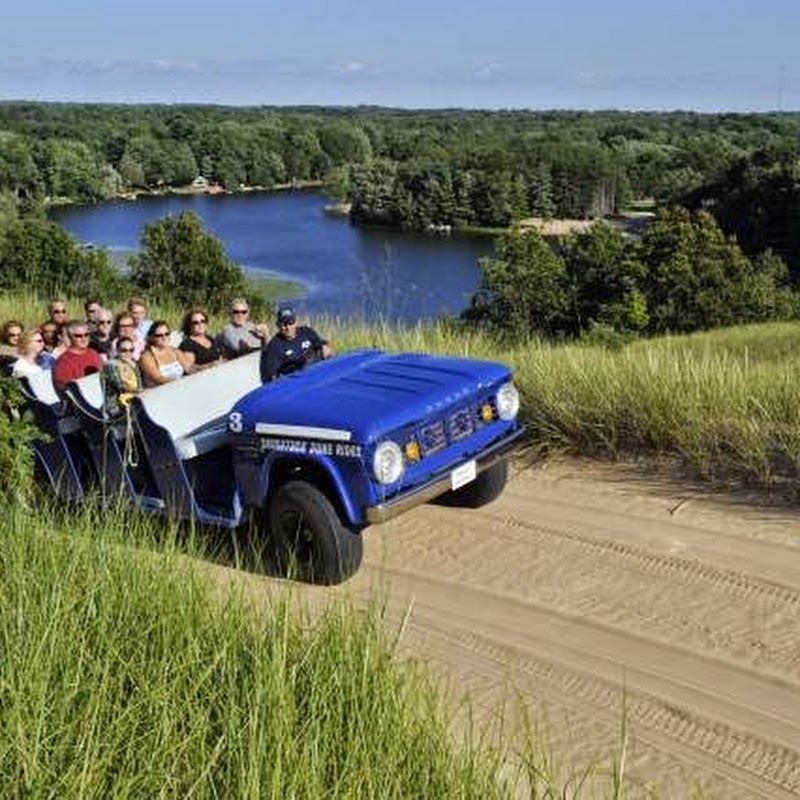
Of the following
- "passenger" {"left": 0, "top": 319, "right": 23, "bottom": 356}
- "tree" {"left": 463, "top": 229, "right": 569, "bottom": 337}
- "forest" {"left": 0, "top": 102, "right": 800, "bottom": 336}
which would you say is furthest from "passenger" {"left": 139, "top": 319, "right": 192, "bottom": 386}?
"tree" {"left": 463, "top": 229, "right": 569, "bottom": 337}

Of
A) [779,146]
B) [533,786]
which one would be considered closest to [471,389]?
[533,786]

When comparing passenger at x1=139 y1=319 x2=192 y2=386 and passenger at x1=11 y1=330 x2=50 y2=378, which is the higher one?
passenger at x1=139 y1=319 x2=192 y2=386

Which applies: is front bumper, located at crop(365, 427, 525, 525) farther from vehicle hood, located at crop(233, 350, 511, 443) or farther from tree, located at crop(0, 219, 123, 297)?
tree, located at crop(0, 219, 123, 297)

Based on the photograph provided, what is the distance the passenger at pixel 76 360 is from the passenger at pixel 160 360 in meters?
0.44

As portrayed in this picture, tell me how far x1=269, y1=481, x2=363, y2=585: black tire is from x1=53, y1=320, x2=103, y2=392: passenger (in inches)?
102

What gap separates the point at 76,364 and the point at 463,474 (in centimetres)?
336

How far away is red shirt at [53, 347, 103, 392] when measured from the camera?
26.7ft

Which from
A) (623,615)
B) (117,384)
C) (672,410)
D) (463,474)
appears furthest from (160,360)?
(623,615)

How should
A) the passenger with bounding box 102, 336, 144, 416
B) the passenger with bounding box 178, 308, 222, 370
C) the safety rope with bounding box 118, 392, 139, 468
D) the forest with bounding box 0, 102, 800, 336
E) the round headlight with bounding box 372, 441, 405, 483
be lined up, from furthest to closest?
the forest with bounding box 0, 102, 800, 336
the passenger with bounding box 178, 308, 222, 370
the passenger with bounding box 102, 336, 144, 416
the safety rope with bounding box 118, 392, 139, 468
the round headlight with bounding box 372, 441, 405, 483

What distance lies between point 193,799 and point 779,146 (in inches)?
4563

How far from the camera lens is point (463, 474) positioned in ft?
20.2

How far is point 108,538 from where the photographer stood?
4766 millimetres

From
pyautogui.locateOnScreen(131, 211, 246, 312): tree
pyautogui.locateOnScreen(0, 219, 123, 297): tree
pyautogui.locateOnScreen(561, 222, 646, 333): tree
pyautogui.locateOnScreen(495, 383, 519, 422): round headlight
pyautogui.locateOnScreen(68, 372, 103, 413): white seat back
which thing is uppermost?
pyautogui.locateOnScreen(495, 383, 519, 422): round headlight

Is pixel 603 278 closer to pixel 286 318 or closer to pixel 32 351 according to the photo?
pixel 32 351
